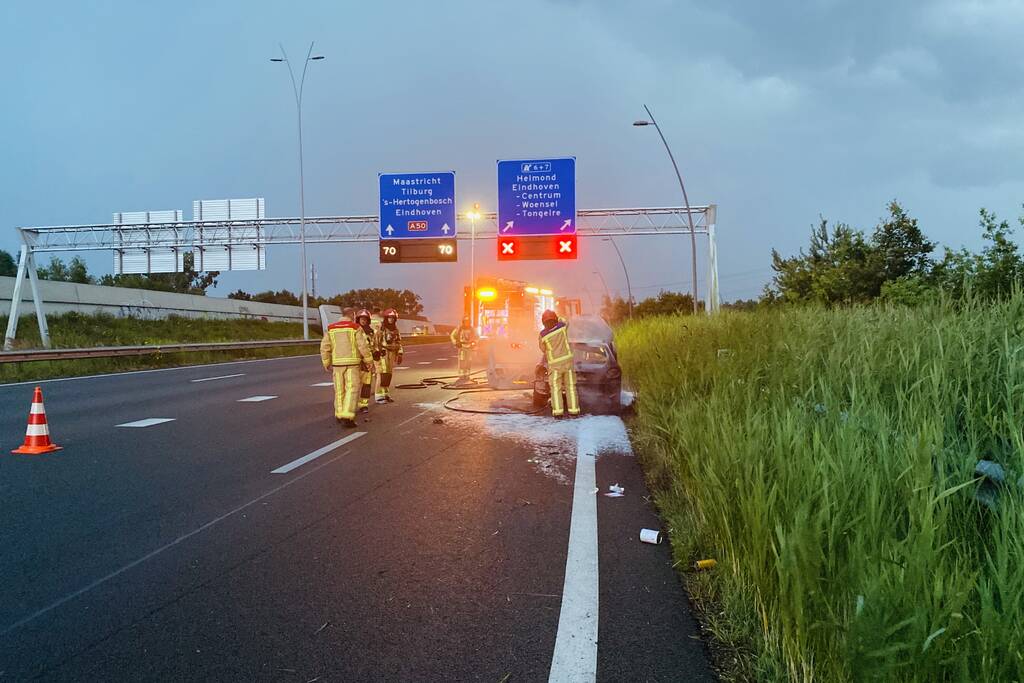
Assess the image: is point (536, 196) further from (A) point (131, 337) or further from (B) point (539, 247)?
(A) point (131, 337)

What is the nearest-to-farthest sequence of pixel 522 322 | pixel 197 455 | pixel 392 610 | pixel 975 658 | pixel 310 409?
1. pixel 975 658
2. pixel 392 610
3. pixel 197 455
4. pixel 310 409
5. pixel 522 322

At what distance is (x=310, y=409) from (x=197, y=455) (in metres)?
4.05

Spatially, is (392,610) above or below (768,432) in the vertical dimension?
below

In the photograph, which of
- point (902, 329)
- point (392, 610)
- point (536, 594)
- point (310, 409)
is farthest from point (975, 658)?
point (310, 409)

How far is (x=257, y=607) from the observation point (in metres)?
3.39

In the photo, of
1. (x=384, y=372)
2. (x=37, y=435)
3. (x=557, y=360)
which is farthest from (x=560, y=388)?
(x=37, y=435)

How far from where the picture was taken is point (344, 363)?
30.5 ft

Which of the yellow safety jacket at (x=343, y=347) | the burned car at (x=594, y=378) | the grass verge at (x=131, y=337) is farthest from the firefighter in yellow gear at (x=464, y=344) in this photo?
the grass verge at (x=131, y=337)

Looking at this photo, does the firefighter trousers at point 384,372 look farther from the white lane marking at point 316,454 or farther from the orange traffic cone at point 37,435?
the orange traffic cone at point 37,435

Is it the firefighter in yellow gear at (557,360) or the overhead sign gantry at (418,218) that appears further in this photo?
the overhead sign gantry at (418,218)

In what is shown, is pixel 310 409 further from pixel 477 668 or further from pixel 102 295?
pixel 102 295

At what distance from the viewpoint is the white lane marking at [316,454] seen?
665 centimetres

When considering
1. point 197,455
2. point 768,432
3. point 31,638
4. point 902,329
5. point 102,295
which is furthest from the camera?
point 102,295

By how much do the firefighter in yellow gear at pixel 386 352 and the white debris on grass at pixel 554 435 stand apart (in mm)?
1762
